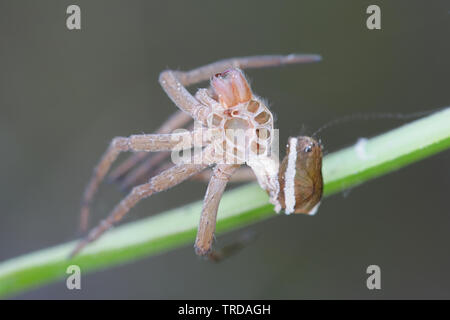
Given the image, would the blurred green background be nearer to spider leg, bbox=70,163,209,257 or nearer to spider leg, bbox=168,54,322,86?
spider leg, bbox=168,54,322,86

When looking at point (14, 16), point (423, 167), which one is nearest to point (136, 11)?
point (14, 16)

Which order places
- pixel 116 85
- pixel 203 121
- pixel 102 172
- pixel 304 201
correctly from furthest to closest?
pixel 116 85, pixel 102 172, pixel 203 121, pixel 304 201

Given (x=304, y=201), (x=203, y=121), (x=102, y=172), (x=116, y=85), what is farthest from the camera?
(x=116, y=85)

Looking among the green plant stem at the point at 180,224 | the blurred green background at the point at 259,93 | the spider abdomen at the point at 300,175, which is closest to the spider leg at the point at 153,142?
the green plant stem at the point at 180,224

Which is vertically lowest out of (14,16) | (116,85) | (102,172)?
(102,172)

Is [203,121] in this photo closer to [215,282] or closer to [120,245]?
[120,245]

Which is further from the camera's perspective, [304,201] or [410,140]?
[304,201]

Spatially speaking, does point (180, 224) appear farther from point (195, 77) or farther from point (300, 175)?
point (195, 77)

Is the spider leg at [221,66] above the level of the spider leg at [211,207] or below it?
above

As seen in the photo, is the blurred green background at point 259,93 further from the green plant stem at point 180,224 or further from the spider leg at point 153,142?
the green plant stem at point 180,224
